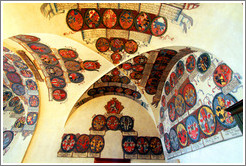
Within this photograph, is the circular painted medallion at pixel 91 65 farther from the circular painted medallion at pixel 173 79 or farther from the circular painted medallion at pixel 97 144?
the circular painted medallion at pixel 97 144

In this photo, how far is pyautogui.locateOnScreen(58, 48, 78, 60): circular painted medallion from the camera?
585 centimetres

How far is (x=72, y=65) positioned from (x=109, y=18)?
3.06m

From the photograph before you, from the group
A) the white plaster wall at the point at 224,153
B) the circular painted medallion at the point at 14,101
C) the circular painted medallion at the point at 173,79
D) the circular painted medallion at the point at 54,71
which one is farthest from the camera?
the circular painted medallion at the point at 14,101

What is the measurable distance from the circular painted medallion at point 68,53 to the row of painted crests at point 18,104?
2258mm

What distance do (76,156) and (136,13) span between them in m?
7.68

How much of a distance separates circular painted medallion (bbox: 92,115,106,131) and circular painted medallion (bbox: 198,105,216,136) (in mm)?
5675

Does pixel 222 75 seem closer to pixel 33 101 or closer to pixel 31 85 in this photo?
pixel 31 85

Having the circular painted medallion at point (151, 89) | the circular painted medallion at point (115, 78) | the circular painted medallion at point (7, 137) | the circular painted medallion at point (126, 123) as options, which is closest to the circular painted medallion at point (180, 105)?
the circular painted medallion at point (151, 89)

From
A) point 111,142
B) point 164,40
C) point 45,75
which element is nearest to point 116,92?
point 111,142

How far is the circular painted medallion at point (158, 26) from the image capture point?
4.55 metres

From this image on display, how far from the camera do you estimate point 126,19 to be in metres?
4.80

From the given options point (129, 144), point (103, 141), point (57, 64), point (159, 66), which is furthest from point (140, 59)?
point (103, 141)

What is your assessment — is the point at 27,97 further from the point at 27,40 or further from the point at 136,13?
the point at 136,13

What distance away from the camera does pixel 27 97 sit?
7996 mm
